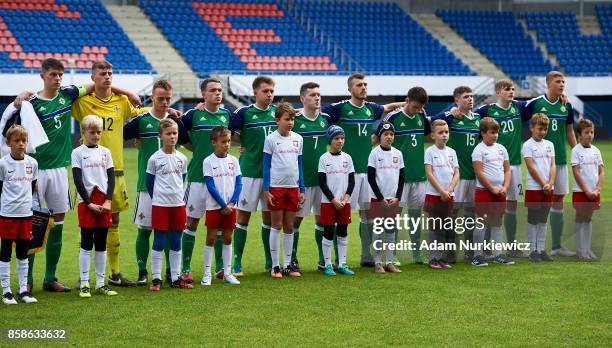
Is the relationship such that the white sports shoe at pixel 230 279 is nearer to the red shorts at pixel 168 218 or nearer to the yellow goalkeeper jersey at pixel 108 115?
the red shorts at pixel 168 218

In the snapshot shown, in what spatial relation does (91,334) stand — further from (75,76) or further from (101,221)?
(75,76)

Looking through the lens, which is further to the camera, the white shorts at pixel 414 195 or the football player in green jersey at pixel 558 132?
the football player in green jersey at pixel 558 132

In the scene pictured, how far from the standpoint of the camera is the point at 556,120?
10.0 meters

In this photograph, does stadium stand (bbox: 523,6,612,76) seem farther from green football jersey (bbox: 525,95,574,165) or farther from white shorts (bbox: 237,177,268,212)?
white shorts (bbox: 237,177,268,212)

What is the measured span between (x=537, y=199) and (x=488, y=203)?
67 cm

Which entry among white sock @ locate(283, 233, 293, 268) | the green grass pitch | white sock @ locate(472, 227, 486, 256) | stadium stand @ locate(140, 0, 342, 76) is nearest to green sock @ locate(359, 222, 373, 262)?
the green grass pitch

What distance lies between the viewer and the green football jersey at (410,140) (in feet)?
30.9

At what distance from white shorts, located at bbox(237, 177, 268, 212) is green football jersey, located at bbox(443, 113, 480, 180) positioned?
2.31m

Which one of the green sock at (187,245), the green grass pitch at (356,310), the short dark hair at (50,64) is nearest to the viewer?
the green grass pitch at (356,310)

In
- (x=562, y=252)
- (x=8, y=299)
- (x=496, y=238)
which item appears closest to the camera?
(x=8, y=299)

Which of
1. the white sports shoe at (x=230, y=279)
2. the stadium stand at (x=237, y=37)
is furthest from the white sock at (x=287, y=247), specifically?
the stadium stand at (x=237, y=37)

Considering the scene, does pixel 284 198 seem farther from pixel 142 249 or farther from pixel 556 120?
pixel 556 120

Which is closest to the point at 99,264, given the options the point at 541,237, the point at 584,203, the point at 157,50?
the point at 541,237

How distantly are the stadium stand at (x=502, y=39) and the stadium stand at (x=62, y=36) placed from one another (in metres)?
15.2
